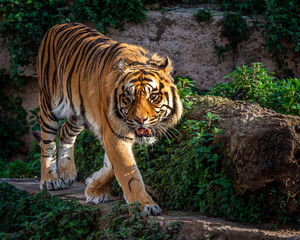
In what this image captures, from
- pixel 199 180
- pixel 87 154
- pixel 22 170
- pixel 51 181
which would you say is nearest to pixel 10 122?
pixel 22 170

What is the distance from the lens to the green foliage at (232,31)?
8.12m

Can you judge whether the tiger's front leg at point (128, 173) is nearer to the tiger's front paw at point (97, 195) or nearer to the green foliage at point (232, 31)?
the tiger's front paw at point (97, 195)

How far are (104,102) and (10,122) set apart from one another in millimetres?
5253

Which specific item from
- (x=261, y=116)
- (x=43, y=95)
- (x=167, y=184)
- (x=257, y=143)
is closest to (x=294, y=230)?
(x=257, y=143)

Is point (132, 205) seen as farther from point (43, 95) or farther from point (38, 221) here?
point (43, 95)

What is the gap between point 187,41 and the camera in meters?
8.43

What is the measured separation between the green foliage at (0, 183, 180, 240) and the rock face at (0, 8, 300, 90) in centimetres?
399

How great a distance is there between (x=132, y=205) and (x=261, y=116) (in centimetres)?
137

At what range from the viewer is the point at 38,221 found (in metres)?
→ 4.43

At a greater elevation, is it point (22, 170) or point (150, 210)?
point (150, 210)

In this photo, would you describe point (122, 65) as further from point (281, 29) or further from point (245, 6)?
point (245, 6)

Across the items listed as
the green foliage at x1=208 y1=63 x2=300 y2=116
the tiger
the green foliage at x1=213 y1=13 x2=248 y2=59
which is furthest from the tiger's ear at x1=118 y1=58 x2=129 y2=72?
the green foliage at x1=213 y1=13 x2=248 y2=59

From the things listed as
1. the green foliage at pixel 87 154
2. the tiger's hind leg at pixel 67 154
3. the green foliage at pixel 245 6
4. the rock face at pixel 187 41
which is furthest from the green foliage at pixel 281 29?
the tiger's hind leg at pixel 67 154

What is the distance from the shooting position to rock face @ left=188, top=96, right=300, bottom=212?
3752mm
